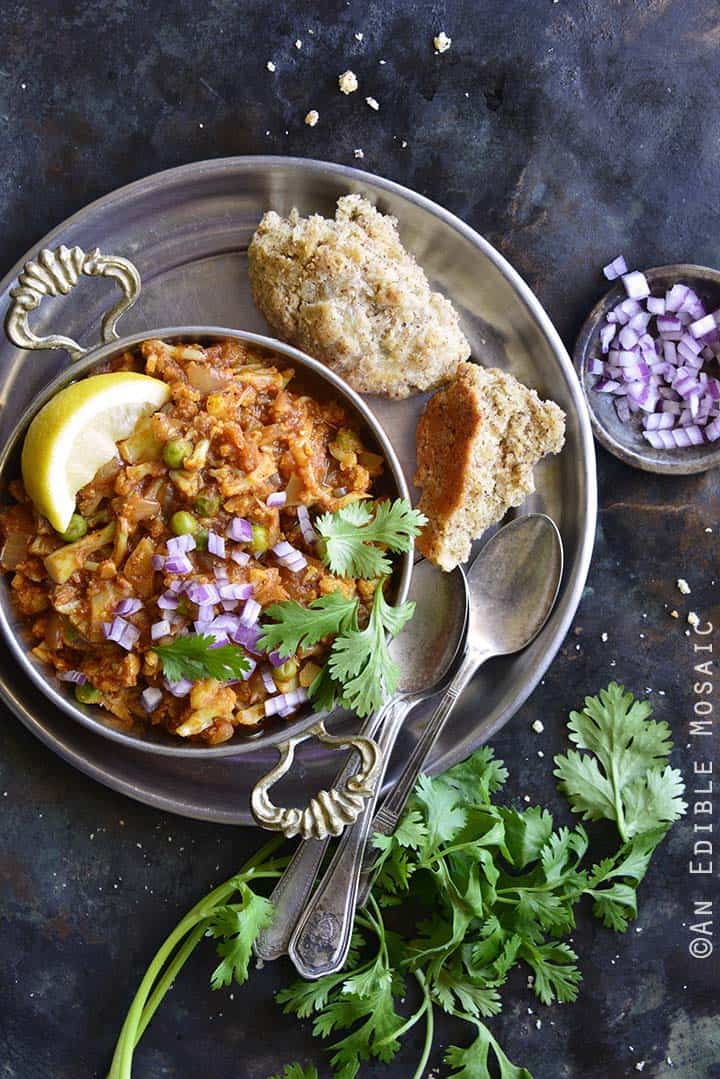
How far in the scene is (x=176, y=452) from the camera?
9.30 ft

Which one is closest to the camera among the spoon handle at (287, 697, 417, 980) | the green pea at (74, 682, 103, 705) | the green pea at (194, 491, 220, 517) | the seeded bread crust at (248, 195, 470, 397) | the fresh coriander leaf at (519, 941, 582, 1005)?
the green pea at (194, 491, 220, 517)

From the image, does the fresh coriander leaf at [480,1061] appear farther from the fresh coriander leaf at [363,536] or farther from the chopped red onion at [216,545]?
the chopped red onion at [216,545]

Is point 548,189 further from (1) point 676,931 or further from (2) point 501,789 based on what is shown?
(1) point 676,931

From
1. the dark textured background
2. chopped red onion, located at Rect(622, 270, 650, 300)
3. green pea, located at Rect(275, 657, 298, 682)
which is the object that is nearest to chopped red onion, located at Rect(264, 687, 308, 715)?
green pea, located at Rect(275, 657, 298, 682)

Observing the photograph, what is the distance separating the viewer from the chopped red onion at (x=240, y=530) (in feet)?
9.36

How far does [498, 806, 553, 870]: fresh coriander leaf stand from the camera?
3479 millimetres

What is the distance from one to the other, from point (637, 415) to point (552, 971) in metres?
2.05

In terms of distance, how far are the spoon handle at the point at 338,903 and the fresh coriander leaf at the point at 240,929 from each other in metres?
0.15

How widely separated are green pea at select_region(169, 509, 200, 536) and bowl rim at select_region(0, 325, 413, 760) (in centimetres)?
54

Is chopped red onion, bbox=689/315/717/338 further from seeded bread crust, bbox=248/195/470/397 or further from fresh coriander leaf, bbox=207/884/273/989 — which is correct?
fresh coriander leaf, bbox=207/884/273/989

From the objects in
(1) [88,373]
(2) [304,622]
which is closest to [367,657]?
(2) [304,622]

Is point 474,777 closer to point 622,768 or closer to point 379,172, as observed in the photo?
point 622,768

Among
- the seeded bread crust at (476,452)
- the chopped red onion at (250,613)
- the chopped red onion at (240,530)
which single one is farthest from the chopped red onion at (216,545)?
the seeded bread crust at (476,452)

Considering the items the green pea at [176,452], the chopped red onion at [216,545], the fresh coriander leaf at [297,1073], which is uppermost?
the green pea at [176,452]
